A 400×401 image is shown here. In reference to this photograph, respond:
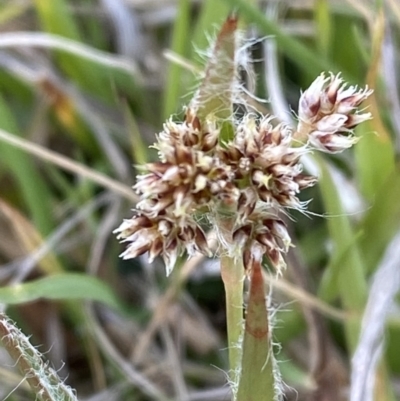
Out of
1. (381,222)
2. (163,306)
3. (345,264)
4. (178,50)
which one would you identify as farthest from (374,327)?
(178,50)

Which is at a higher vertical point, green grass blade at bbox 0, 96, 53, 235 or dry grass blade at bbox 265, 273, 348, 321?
green grass blade at bbox 0, 96, 53, 235

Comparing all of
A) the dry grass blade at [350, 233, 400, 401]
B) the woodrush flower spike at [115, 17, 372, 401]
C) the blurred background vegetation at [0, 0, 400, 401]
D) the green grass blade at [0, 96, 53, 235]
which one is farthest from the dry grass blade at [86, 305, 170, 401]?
the woodrush flower spike at [115, 17, 372, 401]

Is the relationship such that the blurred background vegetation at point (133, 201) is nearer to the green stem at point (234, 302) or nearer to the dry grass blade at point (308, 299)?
the dry grass blade at point (308, 299)

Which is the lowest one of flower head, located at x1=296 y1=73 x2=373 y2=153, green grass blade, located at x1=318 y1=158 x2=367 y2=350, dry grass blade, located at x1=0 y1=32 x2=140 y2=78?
green grass blade, located at x1=318 y1=158 x2=367 y2=350

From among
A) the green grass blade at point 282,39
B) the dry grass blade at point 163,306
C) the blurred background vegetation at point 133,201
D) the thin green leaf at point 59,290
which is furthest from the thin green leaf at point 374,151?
the thin green leaf at point 59,290

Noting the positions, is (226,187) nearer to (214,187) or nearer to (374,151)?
(214,187)

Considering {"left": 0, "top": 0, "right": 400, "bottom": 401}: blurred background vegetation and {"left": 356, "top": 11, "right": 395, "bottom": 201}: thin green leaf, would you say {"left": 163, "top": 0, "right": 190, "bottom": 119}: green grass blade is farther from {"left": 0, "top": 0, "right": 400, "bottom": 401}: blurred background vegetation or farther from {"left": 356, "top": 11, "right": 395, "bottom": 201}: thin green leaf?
{"left": 356, "top": 11, "right": 395, "bottom": 201}: thin green leaf

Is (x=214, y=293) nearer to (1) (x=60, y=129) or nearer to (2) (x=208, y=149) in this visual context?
(1) (x=60, y=129)

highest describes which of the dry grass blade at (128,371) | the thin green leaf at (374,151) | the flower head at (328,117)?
the thin green leaf at (374,151)

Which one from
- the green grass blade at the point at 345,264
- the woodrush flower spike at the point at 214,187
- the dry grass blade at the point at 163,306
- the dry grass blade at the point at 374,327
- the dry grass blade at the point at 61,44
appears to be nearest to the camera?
the woodrush flower spike at the point at 214,187
